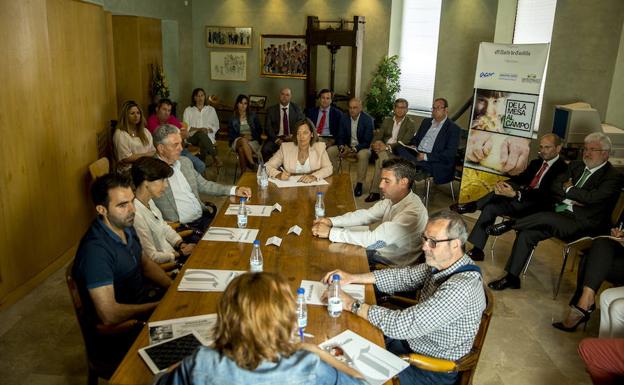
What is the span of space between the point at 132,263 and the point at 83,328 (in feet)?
1.52

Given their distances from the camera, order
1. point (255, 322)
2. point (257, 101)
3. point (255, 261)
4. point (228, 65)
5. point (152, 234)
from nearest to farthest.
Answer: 1. point (255, 322)
2. point (255, 261)
3. point (152, 234)
4. point (257, 101)
5. point (228, 65)

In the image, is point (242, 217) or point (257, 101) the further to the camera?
point (257, 101)

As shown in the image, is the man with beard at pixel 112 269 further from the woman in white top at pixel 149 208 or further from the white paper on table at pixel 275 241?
→ the white paper on table at pixel 275 241

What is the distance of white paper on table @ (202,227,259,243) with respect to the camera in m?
3.29

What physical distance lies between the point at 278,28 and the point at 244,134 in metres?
3.12

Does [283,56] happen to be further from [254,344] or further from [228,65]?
[254,344]

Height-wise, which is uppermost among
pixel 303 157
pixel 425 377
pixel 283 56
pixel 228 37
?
pixel 228 37

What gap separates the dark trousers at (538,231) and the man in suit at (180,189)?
2476mm

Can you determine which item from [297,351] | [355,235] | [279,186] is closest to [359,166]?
[279,186]

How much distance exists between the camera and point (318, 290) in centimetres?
265

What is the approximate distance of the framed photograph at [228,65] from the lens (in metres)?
10.3

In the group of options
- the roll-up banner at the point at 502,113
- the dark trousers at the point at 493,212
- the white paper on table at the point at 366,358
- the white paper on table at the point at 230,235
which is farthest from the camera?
the roll-up banner at the point at 502,113

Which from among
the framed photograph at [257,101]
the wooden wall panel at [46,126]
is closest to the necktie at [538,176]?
the wooden wall panel at [46,126]

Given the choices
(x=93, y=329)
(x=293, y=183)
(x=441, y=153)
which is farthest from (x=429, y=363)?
(x=441, y=153)
